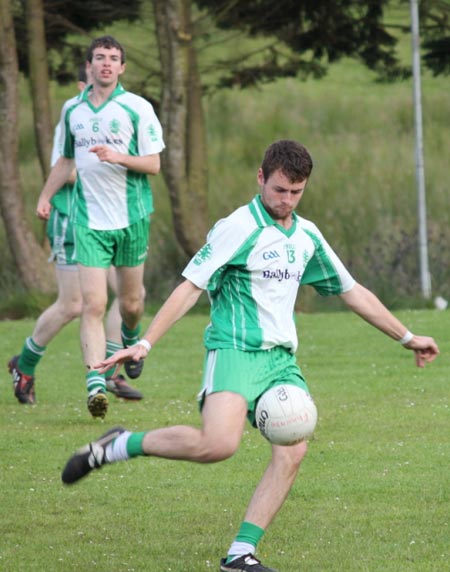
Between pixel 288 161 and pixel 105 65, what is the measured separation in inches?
154

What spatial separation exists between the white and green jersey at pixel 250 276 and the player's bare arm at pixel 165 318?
64 mm

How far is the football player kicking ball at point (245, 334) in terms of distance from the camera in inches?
235

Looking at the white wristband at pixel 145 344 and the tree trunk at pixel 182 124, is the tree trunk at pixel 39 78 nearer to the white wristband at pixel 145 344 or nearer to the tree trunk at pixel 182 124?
the tree trunk at pixel 182 124

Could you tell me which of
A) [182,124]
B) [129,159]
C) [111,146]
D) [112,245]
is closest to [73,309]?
[112,245]

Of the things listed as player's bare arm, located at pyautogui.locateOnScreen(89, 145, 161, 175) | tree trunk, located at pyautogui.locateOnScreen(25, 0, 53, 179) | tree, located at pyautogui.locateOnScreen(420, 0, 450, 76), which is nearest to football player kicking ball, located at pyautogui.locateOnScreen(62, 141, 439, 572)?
player's bare arm, located at pyautogui.locateOnScreen(89, 145, 161, 175)

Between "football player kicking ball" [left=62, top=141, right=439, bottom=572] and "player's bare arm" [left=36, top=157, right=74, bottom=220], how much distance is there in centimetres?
420

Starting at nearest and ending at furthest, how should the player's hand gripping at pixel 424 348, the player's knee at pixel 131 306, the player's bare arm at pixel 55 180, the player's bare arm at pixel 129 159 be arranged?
1. the player's hand gripping at pixel 424 348
2. the player's bare arm at pixel 129 159
3. the player's bare arm at pixel 55 180
4. the player's knee at pixel 131 306

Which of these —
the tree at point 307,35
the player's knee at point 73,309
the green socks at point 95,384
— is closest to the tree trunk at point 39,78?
the tree at point 307,35

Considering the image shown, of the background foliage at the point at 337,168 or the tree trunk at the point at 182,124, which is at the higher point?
the tree trunk at the point at 182,124

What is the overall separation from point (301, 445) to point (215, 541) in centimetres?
80

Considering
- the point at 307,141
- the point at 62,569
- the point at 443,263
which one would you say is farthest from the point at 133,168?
the point at 307,141

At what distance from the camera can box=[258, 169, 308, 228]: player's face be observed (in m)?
6.10

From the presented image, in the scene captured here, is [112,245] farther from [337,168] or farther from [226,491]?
[337,168]

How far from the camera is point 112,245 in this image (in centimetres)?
993
